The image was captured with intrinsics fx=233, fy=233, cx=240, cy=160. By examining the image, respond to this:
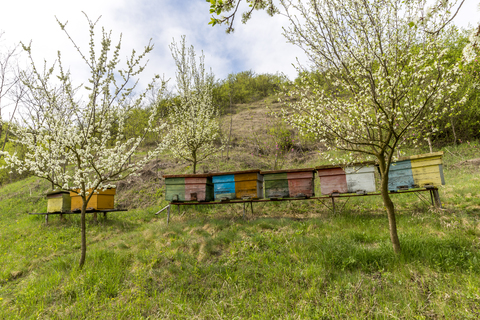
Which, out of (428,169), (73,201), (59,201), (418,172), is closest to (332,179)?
(418,172)

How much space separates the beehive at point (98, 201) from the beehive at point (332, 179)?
26.7 feet

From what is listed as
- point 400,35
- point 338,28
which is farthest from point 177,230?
point 400,35

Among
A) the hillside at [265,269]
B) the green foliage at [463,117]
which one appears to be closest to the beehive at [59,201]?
the hillside at [265,269]

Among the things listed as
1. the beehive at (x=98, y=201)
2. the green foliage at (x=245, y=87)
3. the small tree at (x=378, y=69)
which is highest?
the green foliage at (x=245, y=87)

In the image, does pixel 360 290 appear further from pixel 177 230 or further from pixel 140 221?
pixel 140 221

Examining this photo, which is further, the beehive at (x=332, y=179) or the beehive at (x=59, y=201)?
the beehive at (x=59, y=201)

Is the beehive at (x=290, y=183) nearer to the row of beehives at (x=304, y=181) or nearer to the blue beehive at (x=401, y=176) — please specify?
the row of beehives at (x=304, y=181)

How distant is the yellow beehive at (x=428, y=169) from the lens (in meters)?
6.34

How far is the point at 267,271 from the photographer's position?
14.4ft

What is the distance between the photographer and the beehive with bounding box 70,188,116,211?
903cm

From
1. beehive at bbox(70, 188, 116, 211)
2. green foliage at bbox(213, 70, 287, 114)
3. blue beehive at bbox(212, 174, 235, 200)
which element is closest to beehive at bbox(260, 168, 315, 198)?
blue beehive at bbox(212, 174, 235, 200)

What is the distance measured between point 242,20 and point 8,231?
11813mm

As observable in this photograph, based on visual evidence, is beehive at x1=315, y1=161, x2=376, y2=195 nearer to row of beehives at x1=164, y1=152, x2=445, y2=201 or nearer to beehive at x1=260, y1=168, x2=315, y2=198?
row of beehives at x1=164, y1=152, x2=445, y2=201

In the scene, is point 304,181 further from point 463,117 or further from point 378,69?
point 463,117
